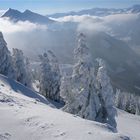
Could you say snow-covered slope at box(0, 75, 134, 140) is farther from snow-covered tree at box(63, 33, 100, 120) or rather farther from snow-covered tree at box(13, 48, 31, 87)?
snow-covered tree at box(13, 48, 31, 87)

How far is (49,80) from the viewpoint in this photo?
86750 mm

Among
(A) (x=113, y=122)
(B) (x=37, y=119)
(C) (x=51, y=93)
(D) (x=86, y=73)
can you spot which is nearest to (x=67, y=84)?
(D) (x=86, y=73)

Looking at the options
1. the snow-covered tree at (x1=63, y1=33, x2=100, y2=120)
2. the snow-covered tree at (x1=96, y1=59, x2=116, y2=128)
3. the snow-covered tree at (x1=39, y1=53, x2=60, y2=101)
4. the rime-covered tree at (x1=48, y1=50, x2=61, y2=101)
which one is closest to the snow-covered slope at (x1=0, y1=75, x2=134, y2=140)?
the snow-covered tree at (x1=63, y1=33, x2=100, y2=120)

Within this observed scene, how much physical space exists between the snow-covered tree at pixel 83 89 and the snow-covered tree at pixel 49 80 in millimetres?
28137

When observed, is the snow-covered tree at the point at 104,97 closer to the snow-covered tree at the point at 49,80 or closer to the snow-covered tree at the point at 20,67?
the snow-covered tree at the point at 49,80

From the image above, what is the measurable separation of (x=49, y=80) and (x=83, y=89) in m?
32.0

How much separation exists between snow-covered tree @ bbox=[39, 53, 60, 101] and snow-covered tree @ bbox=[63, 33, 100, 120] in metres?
28.1

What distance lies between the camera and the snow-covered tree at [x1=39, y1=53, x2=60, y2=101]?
8575cm

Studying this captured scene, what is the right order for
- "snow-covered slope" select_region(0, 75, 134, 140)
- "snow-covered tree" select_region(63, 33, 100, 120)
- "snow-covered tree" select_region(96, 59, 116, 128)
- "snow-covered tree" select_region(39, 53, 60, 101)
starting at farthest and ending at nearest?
"snow-covered tree" select_region(39, 53, 60, 101) → "snow-covered tree" select_region(96, 59, 116, 128) → "snow-covered tree" select_region(63, 33, 100, 120) → "snow-covered slope" select_region(0, 75, 134, 140)

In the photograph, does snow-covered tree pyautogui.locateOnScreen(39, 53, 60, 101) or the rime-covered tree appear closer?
the rime-covered tree

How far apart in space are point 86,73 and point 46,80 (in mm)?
31764

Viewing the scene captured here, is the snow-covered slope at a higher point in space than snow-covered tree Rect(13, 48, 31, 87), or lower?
lower

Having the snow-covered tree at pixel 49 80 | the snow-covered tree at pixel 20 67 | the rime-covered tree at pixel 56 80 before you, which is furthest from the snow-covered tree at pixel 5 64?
the rime-covered tree at pixel 56 80

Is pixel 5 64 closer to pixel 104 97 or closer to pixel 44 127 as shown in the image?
pixel 104 97
